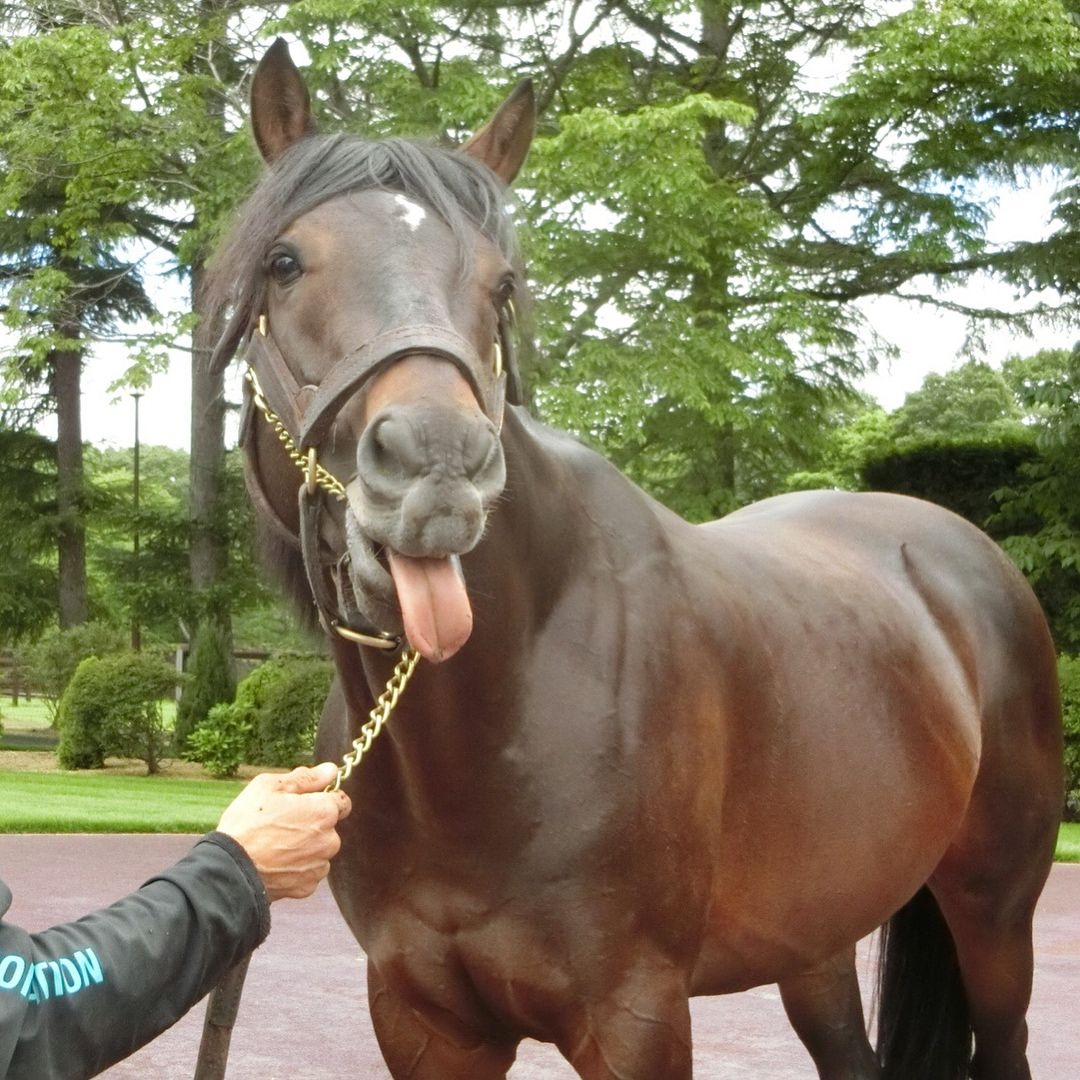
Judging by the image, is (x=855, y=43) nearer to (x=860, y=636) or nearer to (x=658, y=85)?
(x=658, y=85)

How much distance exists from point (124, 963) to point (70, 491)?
24.8 meters

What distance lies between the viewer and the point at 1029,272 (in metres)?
16.6

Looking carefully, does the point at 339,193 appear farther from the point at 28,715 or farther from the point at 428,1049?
the point at 28,715

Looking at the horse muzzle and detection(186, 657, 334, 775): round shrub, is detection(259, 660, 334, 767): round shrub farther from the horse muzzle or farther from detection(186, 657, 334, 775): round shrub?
the horse muzzle

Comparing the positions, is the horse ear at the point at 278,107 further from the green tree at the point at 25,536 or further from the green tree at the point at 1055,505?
the green tree at the point at 25,536

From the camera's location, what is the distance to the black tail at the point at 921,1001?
413 centimetres

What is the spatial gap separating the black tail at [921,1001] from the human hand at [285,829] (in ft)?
8.59

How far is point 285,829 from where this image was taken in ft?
6.25

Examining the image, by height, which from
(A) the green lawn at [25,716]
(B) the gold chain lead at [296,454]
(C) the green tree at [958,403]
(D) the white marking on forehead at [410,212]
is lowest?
(A) the green lawn at [25,716]

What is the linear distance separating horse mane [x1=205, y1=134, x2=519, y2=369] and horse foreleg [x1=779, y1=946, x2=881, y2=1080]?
256 centimetres

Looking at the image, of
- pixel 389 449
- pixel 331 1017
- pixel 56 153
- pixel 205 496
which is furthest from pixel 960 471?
pixel 389 449

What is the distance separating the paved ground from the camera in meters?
5.22

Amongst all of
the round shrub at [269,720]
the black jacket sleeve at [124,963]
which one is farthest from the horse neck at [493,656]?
the round shrub at [269,720]

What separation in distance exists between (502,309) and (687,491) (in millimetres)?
14715
